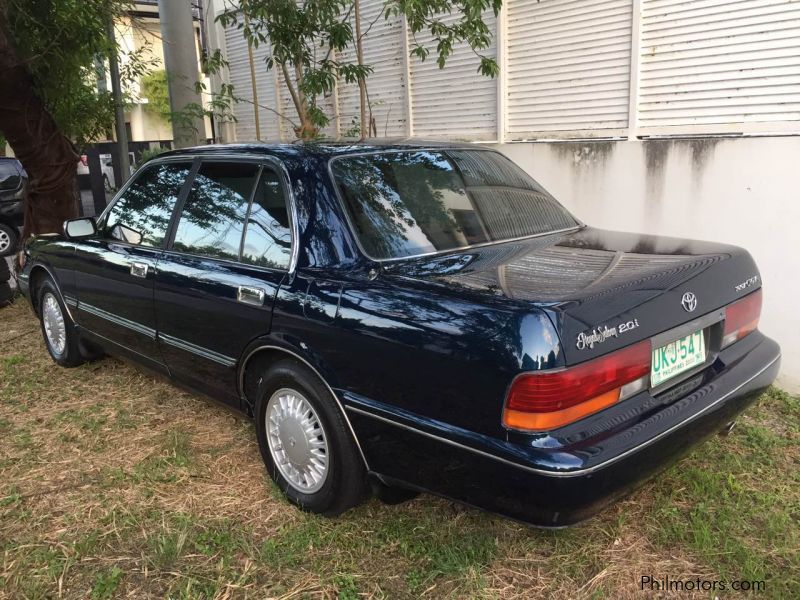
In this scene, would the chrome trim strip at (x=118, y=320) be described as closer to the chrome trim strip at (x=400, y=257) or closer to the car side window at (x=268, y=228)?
the car side window at (x=268, y=228)

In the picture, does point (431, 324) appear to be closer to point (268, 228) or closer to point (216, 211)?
point (268, 228)

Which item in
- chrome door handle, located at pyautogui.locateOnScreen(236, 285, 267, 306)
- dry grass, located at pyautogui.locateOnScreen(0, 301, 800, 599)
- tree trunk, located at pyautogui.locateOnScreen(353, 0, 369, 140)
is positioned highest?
tree trunk, located at pyautogui.locateOnScreen(353, 0, 369, 140)

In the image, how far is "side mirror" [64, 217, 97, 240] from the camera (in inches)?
172

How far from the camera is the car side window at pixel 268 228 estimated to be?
3.03 meters

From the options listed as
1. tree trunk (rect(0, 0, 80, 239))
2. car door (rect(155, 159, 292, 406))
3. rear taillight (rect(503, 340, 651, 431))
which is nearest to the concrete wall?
rear taillight (rect(503, 340, 651, 431))

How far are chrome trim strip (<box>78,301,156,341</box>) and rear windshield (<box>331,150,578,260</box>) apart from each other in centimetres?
159

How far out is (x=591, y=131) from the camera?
561cm

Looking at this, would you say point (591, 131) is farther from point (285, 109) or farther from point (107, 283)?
point (285, 109)

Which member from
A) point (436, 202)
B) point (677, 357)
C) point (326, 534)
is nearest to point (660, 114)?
point (436, 202)

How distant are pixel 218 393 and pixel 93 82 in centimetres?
611

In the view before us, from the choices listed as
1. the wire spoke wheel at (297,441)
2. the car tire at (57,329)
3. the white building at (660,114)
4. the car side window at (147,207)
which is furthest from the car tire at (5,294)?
the wire spoke wheel at (297,441)

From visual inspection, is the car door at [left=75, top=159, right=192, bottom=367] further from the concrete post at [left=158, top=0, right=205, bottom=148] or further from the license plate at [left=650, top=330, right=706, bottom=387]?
the concrete post at [left=158, top=0, right=205, bottom=148]

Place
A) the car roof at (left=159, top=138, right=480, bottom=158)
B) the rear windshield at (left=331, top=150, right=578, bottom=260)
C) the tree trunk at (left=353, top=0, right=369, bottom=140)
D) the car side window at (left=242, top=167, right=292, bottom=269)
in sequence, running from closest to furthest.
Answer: the rear windshield at (left=331, top=150, right=578, bottom=260)
the car side window at (left=242, top=167, right=292, bottom=269)
the car roof at (left=159, top=138, right=480, bottom=158)
the tree trunk at (left=353, top=0, right=369, bottom=140)

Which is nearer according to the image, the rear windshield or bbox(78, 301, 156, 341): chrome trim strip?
the rear windshield
